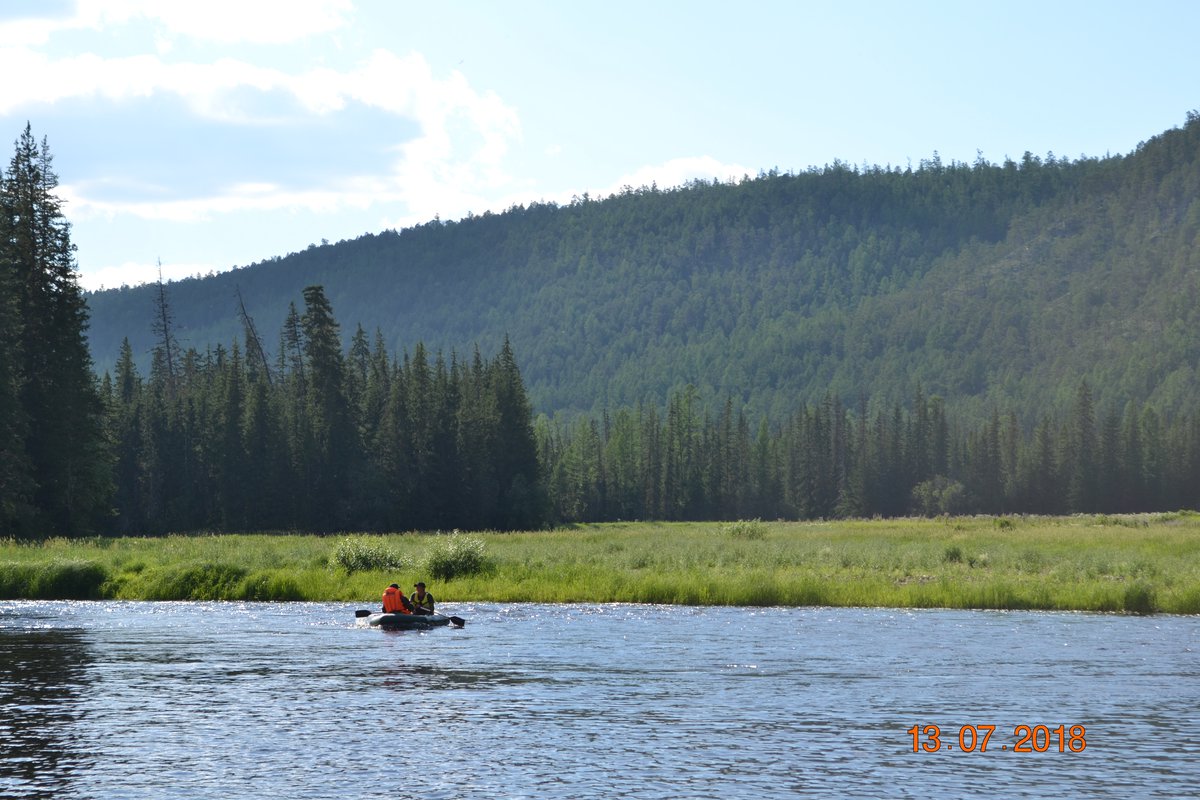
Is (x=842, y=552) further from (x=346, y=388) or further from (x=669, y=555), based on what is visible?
(x=346, y=388)

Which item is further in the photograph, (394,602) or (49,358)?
(49,358)

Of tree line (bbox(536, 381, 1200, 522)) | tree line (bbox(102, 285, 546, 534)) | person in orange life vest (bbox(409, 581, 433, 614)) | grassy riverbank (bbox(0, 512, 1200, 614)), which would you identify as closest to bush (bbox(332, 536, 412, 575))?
grassy riverbank (bbox(0, 512, 1200, 614))

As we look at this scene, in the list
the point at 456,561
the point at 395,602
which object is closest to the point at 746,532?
the point at 456,561

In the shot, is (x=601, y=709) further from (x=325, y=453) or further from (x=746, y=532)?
(x=325, y=453)

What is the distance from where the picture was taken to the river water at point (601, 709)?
20328 mm

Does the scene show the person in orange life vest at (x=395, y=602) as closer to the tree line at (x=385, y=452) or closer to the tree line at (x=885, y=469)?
the tree line at (x=385, y=452)

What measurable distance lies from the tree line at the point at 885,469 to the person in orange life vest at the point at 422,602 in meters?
116

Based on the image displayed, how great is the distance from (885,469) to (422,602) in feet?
489

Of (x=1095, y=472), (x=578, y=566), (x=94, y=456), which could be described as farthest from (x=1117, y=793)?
(x=1095, y=472)

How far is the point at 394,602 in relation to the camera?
39.8 m

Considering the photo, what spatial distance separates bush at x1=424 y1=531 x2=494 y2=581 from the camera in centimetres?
5112

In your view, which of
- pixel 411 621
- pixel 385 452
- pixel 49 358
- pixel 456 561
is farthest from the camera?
pixel 385 452

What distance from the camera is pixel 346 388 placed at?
117 metres

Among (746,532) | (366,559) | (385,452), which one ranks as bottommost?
(746,532)
